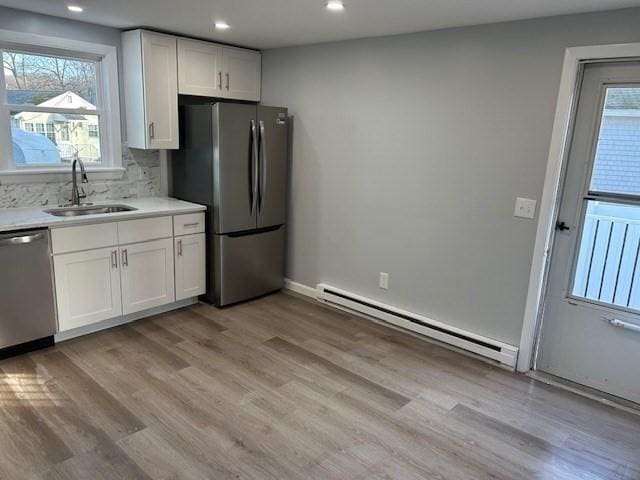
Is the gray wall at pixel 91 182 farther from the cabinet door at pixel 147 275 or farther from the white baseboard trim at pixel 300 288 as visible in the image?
the white baseboard trim at pixel 300 288

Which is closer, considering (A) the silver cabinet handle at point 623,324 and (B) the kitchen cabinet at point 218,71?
(A) the silver cabinet handle at point 623,324

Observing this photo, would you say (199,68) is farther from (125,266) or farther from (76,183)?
(125,266)

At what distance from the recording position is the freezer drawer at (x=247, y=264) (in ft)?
12.6

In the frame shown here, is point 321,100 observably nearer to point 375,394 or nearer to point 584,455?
point 375,394

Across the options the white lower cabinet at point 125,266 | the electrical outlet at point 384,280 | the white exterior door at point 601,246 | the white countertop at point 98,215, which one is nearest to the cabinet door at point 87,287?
the white lower cabinet at point 125,266

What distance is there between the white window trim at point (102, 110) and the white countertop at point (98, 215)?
9.5 inches

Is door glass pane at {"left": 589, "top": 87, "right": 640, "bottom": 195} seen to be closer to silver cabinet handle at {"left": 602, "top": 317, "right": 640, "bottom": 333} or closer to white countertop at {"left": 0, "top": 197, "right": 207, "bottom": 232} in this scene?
silver cabinet handle at {"left": 602, "top": 317, "right": 640, "bottom": 333}

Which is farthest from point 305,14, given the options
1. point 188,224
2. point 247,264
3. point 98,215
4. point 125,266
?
point 125,266

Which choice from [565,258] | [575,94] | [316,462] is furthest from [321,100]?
[316,462]

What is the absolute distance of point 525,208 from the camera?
2.88m

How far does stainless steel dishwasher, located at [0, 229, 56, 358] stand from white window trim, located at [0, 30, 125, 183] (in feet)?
2.25

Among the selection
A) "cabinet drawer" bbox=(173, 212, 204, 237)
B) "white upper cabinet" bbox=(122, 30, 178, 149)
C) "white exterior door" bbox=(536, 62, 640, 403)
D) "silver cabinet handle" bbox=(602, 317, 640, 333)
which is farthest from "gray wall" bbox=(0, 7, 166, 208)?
"silver cabinet handle" bbox=(602, 317, 640, 333)

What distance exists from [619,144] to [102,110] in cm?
368

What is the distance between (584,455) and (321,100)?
10.2ft
